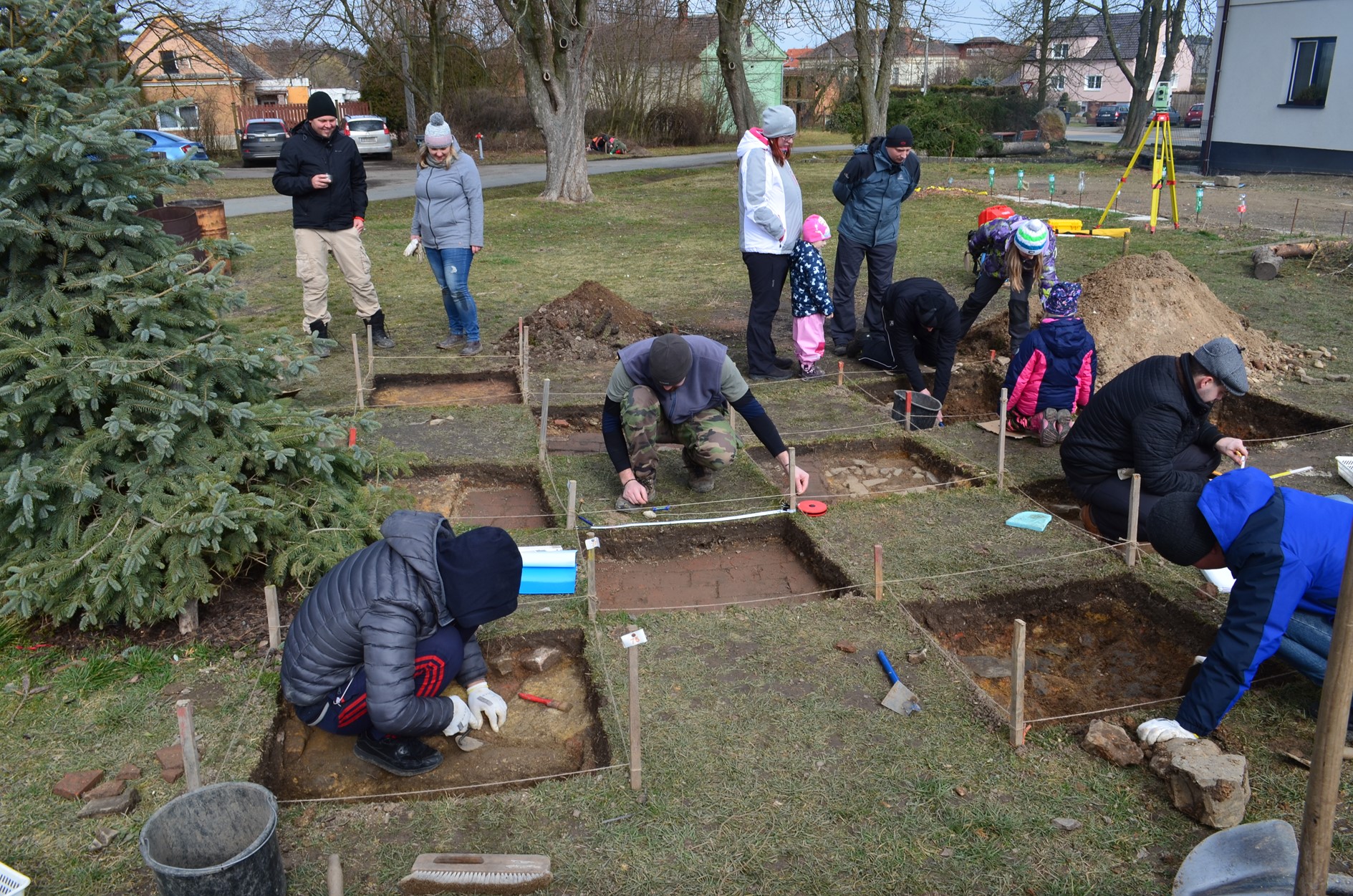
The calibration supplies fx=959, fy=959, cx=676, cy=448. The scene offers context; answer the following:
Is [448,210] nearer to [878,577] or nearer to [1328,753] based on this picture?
[878,577]

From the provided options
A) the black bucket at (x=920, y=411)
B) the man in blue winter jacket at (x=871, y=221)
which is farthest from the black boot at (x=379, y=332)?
the black bucket at (x=920, y=411)

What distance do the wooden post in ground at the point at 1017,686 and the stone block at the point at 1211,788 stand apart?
49 centimetres

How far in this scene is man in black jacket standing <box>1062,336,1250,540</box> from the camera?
4609 mm

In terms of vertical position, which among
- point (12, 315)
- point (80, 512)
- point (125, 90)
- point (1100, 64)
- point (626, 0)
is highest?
point (1100, 64)

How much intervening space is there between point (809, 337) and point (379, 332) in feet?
12.7

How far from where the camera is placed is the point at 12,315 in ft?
13.1

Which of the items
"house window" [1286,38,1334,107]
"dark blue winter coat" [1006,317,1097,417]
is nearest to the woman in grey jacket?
"dark blue winter coat" [1006,317,1097,417]

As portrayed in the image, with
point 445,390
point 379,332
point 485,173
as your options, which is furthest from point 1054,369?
point 485,173

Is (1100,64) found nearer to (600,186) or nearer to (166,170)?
(600,186)

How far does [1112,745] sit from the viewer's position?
3354 millimetres

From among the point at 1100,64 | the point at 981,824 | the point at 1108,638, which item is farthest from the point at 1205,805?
the point at 1100,64

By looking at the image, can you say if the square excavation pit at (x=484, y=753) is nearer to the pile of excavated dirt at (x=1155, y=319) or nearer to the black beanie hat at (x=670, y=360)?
the black beanie hat at (x=670, y=360)

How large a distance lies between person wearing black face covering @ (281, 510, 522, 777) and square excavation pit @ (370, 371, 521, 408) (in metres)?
3.87

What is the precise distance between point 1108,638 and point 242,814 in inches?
144
